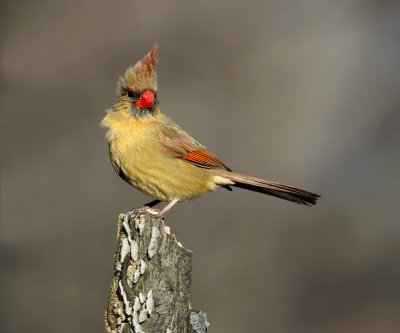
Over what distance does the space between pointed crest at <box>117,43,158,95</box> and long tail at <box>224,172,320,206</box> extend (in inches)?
30.9

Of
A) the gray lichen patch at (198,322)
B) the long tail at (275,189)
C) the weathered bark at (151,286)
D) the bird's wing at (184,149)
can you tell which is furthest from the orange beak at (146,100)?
the gray lichen patch at (198,322)

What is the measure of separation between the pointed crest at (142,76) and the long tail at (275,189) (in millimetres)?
785

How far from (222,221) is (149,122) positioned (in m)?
3.13

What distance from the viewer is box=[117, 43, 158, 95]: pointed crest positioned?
17.4 ft

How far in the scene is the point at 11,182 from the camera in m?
8.68

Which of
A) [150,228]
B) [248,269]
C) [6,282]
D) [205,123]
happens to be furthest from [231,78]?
[150,228]

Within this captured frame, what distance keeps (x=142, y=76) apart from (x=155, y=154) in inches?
18.6

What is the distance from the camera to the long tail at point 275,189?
5.36 metres

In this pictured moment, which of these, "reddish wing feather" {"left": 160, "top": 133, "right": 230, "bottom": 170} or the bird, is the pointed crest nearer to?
the bird

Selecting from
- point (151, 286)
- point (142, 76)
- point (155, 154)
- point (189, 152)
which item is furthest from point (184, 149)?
point (151, 286)

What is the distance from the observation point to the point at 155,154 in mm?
5438

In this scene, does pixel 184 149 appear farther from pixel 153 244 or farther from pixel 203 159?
pixel 153 244

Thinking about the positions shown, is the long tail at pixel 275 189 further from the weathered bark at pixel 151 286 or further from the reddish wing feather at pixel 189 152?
the weathered bark at pixel 151 286

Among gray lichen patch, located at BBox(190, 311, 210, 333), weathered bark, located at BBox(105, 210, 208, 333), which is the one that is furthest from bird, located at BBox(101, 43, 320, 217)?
gray lichen patch, located at BBox(190, 311, 210, 333)
